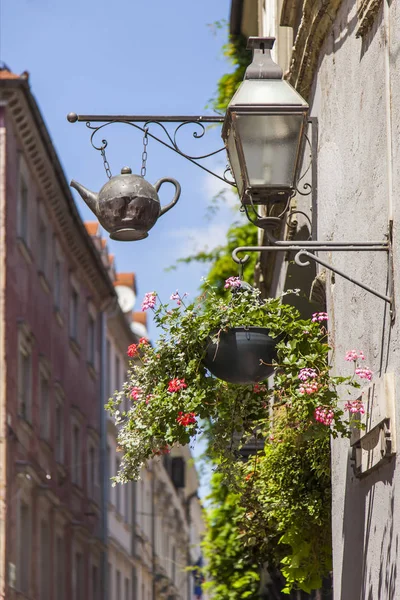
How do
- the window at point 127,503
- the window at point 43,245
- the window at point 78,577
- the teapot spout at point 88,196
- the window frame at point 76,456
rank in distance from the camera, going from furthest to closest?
the window at point 127,503
the window frame at point 76,456
the window at point 78,577
the window at point 43,245
the teapot spout at point 88,196

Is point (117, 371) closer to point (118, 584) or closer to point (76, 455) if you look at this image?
point (118, 584)

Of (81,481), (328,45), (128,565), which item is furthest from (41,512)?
(328,45)

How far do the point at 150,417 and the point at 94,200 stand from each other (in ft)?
3.89

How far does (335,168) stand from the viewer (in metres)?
7.21

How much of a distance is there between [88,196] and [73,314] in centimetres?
2288

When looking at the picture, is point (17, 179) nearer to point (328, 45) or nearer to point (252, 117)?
point (328, 45)

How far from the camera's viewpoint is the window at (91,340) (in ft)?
104

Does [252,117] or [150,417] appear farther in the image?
[150,417]

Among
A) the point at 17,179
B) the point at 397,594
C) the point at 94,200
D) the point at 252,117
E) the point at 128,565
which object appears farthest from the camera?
the point at 128,565

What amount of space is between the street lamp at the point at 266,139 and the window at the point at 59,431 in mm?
20517

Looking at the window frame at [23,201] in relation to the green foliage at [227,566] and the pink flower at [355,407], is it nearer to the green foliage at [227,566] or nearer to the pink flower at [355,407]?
the green foliage at [227,566]

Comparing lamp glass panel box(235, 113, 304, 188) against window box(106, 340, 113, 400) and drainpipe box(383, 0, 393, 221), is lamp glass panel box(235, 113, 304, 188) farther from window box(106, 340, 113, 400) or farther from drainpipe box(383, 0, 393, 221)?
window box(106, 340, 113, 400)

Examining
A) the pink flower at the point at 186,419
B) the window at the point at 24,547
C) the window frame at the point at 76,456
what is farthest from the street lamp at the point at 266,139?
the window frame at the point at 76,456

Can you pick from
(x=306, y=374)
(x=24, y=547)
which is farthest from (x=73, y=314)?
(x=306, y=374)
